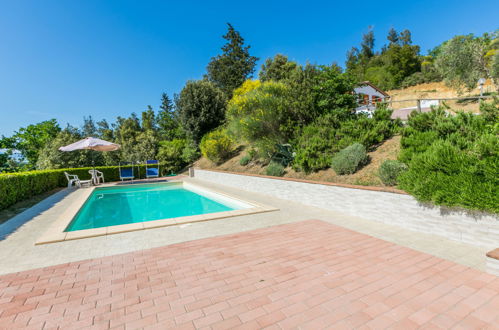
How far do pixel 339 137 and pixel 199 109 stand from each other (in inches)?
550

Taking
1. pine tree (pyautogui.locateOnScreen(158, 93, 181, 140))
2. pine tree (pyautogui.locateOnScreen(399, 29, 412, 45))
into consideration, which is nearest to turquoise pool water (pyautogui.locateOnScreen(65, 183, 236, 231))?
pine tree (pyautogui.locateOnScreen(158, 93, 181, 140))

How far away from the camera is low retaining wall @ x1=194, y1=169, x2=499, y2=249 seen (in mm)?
3742

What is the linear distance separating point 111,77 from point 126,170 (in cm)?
1254

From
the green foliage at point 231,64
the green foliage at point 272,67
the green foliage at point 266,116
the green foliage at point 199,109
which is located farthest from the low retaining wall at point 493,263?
the green foliage at point 231,64

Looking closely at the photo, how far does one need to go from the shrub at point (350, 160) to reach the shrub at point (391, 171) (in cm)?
137

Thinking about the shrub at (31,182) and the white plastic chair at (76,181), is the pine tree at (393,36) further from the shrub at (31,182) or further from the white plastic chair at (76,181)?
the white plastic chair at (76,181)

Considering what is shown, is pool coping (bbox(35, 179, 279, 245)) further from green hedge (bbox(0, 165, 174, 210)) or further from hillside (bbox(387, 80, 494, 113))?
hillside (bbox(387, 80, 494, 113))

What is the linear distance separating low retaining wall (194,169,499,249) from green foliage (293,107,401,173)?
4.10 feet

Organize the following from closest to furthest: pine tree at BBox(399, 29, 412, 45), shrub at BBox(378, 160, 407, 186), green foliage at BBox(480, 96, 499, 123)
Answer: green foliage at BBox(480, 96, 499, 123), shrub at BBox(378, 160, 407, 186), pine tree at BBox(399, 29, 412, 45)

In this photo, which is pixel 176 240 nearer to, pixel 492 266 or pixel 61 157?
pixel 492 266

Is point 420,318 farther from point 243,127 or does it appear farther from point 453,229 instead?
point 243,127

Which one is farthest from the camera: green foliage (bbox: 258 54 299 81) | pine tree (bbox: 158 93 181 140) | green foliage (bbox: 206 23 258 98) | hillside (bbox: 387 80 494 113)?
pine tree (bbox: 158 93 181 140)

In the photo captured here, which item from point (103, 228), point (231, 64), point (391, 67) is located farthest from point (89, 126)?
point (391, 67)

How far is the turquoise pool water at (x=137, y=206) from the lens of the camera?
24.9 ft
